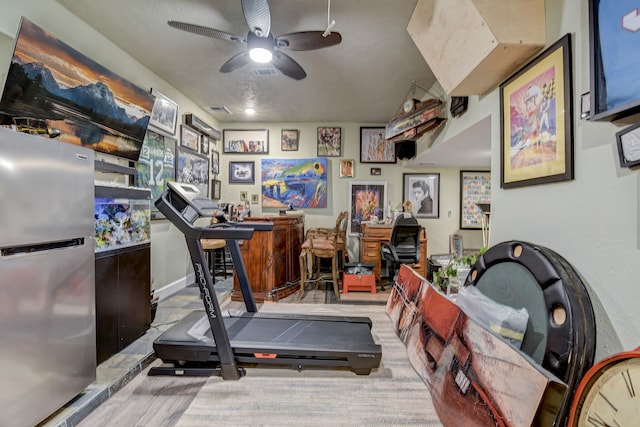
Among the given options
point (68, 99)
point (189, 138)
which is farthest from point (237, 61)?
point (189, 138)

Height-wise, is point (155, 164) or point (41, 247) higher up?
point (155, 164)

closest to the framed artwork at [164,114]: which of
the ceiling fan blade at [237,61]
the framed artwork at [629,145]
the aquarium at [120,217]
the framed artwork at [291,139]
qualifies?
the ceiling fan blade at [237,61]

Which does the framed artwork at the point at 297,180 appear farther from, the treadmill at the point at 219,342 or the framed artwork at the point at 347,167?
the treadmill at the point at 219,342

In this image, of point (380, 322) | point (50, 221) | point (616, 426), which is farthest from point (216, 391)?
point (616, 426)

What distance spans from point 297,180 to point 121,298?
338cm

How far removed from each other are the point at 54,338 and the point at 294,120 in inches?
171

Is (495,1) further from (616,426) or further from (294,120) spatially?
(294,120)

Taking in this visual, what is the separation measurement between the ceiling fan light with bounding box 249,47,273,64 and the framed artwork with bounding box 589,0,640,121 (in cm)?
203

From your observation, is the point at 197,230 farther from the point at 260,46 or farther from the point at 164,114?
the point at 164,114

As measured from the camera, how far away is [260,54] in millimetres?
2348

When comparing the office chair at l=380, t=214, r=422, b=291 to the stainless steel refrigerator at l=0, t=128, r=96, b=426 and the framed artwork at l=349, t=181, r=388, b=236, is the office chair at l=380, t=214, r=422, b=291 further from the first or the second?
the stainless steel refrigerator at l=0, t=128, r=96, b=426

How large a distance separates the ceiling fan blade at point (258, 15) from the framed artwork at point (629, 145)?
6.68 ft

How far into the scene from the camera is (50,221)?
145 cm

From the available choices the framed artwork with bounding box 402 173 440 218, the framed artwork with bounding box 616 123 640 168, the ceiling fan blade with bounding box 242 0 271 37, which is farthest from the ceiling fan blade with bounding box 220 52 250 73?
the framed artwork with bounding box 402 173 440 218
